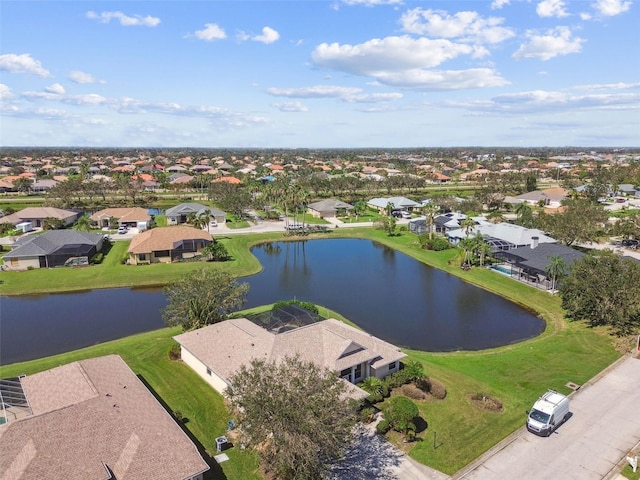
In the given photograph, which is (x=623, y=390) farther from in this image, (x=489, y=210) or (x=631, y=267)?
(x=489, y=210)

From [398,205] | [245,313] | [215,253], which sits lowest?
[245,313]

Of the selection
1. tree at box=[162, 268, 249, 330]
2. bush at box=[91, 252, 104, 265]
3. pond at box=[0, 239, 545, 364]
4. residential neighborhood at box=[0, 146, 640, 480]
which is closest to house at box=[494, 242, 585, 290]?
residential neighborhood at box=[0, 146, 640, 480]

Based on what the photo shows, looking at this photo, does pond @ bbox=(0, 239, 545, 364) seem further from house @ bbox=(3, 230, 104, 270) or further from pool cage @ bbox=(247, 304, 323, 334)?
house @ bbox=(3, 230, 104, 270)

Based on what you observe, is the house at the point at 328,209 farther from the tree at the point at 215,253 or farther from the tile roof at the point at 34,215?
the tile roof at the point at 34,215

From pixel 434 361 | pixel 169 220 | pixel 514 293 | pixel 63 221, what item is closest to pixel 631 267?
pixel 514 293

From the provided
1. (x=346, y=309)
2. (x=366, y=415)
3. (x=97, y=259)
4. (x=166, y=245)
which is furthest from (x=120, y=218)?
(x=366, y=415)

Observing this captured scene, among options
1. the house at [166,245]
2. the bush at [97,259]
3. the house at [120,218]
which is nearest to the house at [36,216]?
the house at [120,218]

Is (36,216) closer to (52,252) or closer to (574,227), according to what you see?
(52,252)
